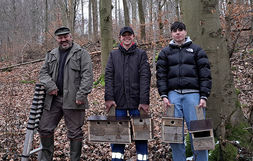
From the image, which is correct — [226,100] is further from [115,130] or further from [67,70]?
[67,70]

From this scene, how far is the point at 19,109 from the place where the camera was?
8.65m

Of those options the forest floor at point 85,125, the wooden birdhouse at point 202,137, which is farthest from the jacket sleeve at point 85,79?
the wooden birdhouse at point 202,137

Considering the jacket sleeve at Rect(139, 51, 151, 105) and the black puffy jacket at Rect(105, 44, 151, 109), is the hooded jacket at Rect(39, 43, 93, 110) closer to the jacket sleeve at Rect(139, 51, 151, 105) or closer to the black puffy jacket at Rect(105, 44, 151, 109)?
the black puffy jacket at Rect(105, 44, 151, 109)

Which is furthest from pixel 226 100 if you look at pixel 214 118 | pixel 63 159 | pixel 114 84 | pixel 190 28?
pixel 63 159

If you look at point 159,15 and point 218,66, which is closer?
point 218,66

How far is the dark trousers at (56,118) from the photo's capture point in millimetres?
3828

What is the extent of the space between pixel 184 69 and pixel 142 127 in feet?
3.39

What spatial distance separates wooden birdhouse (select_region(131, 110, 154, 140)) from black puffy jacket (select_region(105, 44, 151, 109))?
244 mm

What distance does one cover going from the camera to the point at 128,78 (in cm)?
354

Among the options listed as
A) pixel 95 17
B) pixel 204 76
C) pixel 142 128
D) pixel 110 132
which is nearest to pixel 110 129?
pixel 110 132

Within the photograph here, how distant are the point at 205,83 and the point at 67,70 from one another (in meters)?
2.19

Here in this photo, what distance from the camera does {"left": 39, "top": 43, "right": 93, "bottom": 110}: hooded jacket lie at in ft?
12.3

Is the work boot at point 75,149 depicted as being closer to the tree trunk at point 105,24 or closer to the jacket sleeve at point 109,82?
the jacket sleeve at point 109,82

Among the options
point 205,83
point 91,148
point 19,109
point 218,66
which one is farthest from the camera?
point 19,109
